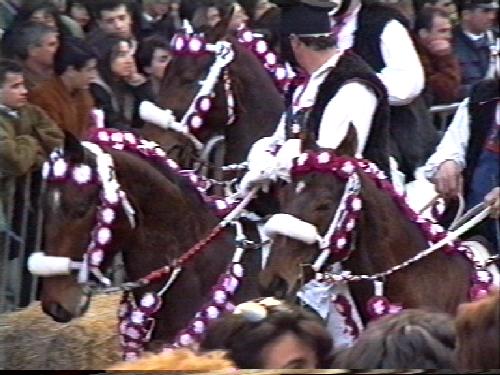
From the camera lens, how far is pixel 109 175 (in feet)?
9.96

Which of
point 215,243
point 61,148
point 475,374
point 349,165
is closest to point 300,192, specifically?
point 349,165

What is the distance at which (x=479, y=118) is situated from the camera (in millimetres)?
2846

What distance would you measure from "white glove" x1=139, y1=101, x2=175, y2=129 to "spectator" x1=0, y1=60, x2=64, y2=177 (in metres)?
0.17

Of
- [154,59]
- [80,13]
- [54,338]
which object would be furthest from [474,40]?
[54,338]

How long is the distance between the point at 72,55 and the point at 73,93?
0.08 metres

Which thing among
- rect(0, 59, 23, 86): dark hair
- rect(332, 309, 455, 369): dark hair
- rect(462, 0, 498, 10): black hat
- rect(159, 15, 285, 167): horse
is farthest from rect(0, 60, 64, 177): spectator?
rect(332, 309, 455, 369): dark hair

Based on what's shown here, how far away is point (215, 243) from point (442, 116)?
0.51 metres

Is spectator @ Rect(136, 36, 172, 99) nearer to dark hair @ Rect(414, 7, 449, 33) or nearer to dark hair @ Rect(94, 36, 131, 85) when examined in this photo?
dark hair @ Rect(94, 36, 131, 85)

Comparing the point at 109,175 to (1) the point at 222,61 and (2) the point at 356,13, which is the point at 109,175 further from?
(2) the point at 356,13

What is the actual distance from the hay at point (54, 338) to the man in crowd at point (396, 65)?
0.62 meters

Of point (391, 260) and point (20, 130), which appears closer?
point (391, 260)

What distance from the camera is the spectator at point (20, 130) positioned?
3021 millimetres

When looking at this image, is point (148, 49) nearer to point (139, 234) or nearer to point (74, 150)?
point (74, 150)

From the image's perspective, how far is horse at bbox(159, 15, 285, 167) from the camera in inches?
120
